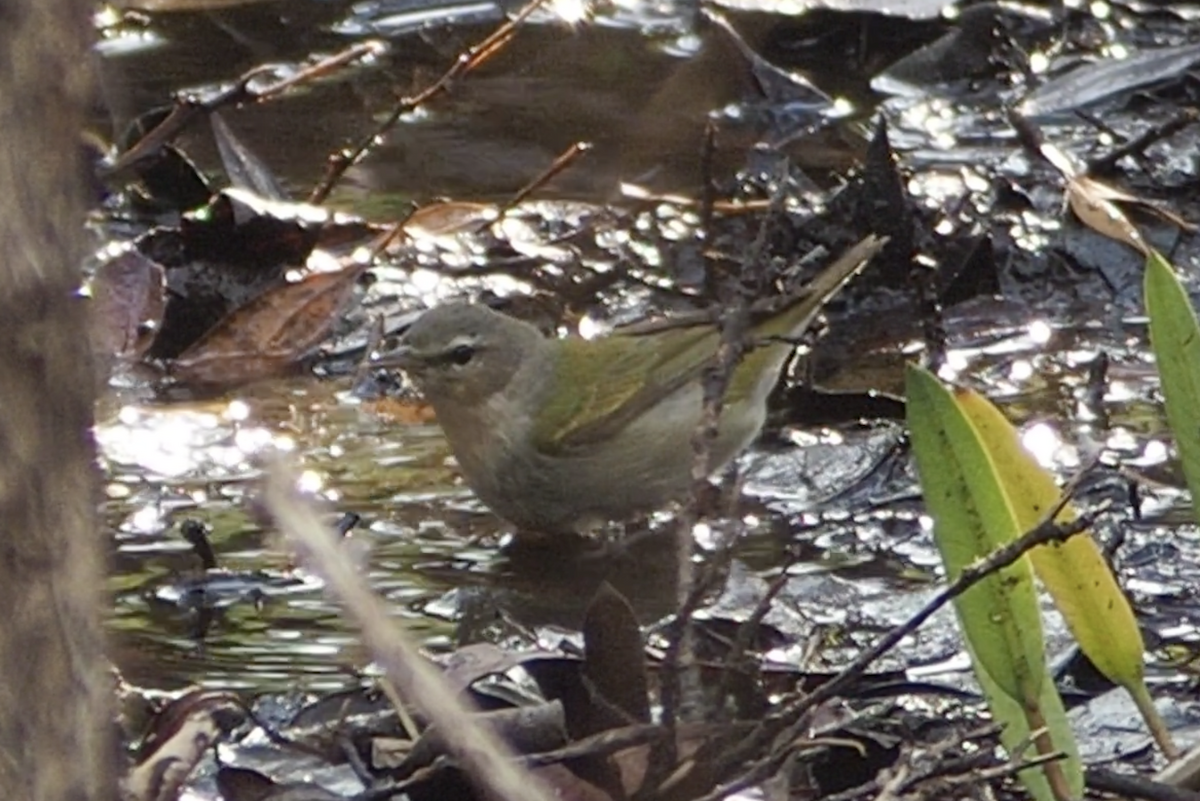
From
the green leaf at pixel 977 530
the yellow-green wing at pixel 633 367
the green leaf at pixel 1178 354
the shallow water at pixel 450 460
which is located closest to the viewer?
the green leaf at pixel 977 530

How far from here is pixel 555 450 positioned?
5.98 metres

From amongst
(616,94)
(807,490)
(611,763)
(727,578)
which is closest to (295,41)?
(616,94)

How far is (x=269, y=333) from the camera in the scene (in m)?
6.33

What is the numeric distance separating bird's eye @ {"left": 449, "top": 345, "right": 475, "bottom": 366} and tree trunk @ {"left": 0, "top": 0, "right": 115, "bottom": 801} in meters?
4.42

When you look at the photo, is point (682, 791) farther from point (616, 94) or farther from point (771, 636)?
point (616, 94)

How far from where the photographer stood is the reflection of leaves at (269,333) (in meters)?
6.19

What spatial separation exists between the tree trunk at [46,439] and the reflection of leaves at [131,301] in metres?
4.63

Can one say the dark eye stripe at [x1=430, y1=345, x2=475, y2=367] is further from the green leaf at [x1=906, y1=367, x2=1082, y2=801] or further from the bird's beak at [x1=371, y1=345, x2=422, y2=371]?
the green leaf at [x1=906, y1=367, x2=1082, y2=801]

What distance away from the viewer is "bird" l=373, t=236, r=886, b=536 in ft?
18.7

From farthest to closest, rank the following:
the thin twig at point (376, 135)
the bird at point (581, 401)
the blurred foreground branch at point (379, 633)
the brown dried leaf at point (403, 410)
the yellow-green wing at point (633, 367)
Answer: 1. the thin twig at point (376, 135)
2. the brown dried leaf at point (403, 410)
3. the yellow-green wing at point (633, 367)
4. the bird at point (581, 401)
5. the blurred foreground branch at point (379, 633)

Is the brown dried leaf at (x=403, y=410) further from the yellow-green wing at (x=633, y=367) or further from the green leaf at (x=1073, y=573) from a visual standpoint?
the green leaf at (x=1073, y=573)

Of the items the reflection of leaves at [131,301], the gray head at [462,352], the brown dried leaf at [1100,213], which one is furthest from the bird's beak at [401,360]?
the brown dried leaf at [1100,213]

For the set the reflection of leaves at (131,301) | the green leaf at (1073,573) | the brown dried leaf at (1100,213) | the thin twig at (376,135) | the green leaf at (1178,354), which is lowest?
the green leaf at (1073,573)

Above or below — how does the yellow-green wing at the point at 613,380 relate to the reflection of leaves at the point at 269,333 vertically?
below
